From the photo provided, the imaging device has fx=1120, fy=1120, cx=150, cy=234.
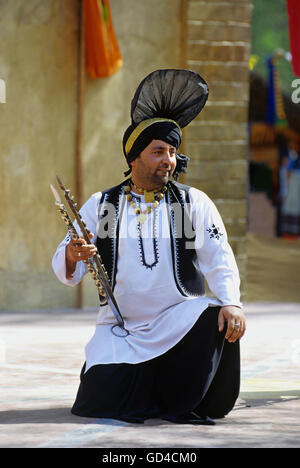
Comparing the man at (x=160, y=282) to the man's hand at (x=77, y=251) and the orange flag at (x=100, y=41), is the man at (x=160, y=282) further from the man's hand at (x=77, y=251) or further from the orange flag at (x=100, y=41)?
the orange flag at (x=100, y=41)

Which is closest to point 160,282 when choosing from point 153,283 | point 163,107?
point 153,283

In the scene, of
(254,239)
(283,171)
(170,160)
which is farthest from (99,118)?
(283,171)

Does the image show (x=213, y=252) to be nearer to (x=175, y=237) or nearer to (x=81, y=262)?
(x=175, y=237)

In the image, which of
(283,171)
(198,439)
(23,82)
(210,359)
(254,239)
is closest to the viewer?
(198,439)

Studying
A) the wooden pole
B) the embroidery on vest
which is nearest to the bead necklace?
the embroidery on vest

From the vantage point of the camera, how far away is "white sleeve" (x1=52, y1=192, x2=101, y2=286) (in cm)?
574

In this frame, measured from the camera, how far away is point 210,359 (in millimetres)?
5602

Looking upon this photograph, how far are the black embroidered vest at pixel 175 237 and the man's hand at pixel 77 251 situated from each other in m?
0.21

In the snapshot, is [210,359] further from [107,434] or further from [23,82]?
[23,82]

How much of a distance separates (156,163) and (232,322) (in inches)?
36.9

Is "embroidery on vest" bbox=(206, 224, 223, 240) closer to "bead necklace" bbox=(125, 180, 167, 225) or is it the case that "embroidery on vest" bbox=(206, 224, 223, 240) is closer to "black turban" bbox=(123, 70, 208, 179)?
"bead necklace" bbox=(125, 180, 167, 225)

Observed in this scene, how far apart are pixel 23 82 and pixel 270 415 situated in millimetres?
6658

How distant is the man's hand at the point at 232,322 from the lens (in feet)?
18.1

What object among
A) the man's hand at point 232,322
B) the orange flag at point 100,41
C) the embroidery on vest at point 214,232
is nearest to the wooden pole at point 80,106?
the orange flag at point 100,41
